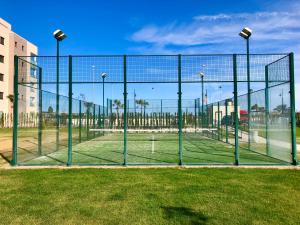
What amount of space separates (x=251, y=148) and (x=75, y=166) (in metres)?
8.10

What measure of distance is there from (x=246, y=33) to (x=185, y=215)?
8.99 m

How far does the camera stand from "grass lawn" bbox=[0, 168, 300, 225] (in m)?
4.80

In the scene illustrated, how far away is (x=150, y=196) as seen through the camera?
6.02 m

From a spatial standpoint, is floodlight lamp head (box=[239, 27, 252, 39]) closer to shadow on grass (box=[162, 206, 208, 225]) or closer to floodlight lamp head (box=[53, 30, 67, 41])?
floodlight lamp head (box=[53, 30, 67, 41])

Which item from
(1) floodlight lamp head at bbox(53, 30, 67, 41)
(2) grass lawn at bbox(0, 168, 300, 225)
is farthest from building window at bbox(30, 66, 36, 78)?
(2) grass lawn at bbox(0, 168, 300, 225)

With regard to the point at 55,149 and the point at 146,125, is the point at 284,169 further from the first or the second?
the point at 146,125

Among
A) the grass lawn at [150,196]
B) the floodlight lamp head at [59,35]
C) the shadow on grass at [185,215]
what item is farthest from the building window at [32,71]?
the shadow on grass at [185,215]

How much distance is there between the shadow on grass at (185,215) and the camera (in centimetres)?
459

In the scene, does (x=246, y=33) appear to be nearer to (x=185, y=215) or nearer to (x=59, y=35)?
(x=59, y=35)

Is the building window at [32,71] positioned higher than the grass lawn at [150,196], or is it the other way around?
the building window at [32,71]

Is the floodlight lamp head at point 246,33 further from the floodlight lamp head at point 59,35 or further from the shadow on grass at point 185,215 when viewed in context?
the shadow on grass at point 185,215

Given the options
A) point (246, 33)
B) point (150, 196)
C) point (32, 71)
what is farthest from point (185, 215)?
point (246, 33)

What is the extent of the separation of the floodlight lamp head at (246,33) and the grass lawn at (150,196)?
5.67 metres

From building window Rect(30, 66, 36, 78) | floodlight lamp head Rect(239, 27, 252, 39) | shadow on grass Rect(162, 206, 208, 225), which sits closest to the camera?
shadow on grass Rect(162, 206, 208, 225)
